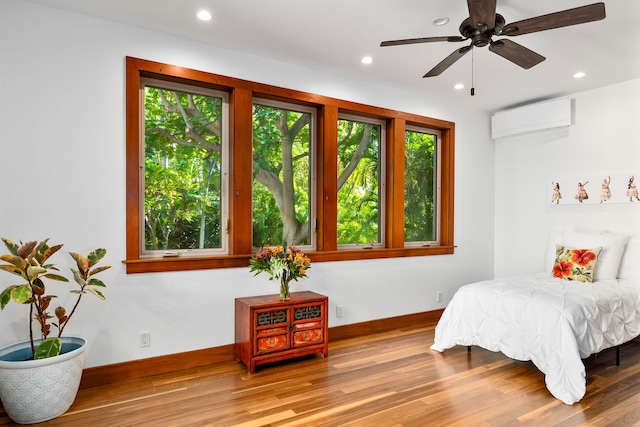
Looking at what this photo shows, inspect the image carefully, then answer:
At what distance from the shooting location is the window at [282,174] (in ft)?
12.7

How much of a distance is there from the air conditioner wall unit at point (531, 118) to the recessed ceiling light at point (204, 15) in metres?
3.87

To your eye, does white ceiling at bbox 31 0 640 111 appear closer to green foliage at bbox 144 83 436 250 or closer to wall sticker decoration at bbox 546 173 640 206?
green foliage at bbox 144 83 436 250

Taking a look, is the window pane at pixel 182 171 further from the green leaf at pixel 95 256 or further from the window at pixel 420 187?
the window at pixel 420 187

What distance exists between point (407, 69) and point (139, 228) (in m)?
2.89

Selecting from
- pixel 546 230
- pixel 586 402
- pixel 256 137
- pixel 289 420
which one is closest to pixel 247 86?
pixel 256 137

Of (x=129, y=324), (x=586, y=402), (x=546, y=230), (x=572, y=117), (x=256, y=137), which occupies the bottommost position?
(x=586, y=402)

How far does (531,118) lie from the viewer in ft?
16.0

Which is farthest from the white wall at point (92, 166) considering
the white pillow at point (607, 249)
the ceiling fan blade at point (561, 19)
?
the white pillow at point (607, 249)

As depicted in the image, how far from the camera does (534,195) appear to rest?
5.08 meters

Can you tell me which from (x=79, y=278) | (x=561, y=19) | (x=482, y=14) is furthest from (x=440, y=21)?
(x=79, y=278)

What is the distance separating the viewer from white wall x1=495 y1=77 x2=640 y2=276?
Result: 4.26 meters

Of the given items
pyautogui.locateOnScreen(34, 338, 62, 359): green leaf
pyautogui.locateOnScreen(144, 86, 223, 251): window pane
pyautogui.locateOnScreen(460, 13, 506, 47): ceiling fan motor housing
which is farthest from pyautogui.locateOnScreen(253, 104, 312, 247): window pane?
pyautogui.locateOnScreen(460, 13, 506, 47): ceiling fan motor housing

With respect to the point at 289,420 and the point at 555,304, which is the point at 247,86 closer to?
the point at 289,420

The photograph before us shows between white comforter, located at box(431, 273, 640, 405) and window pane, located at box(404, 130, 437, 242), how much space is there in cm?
132
